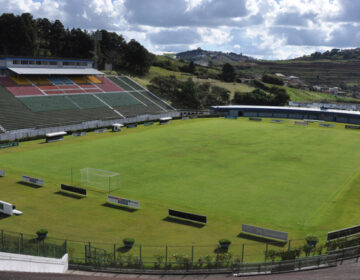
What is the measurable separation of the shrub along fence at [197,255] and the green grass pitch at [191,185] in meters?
1.54

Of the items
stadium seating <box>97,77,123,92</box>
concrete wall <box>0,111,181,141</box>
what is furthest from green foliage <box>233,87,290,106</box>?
stadium seating <box>97,77,123,92</box>

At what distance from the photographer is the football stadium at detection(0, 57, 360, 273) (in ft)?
84.4

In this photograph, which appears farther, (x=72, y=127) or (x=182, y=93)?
(x=182, y=93)

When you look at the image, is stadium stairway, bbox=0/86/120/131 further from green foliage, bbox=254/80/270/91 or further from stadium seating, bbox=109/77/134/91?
green foliage, bbox=254/80/270/91

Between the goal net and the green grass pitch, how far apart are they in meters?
1.11

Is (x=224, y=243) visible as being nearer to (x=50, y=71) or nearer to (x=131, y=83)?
(x=50, y=71)

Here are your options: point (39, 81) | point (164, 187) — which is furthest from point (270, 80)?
point (164, 187)

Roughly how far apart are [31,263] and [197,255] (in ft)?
36.0

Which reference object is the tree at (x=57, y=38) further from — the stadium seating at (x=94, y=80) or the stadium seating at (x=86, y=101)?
the stadium seating at (x=86, y=101)

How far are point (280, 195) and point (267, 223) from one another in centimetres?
796

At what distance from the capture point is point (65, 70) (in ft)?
326

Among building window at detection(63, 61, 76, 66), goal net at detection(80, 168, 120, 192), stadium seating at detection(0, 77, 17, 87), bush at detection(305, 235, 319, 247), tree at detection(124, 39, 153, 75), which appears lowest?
goal net at detection(80, 168, 120, 192)

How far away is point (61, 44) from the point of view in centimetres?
13538

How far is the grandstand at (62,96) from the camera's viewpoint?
76.5 m
